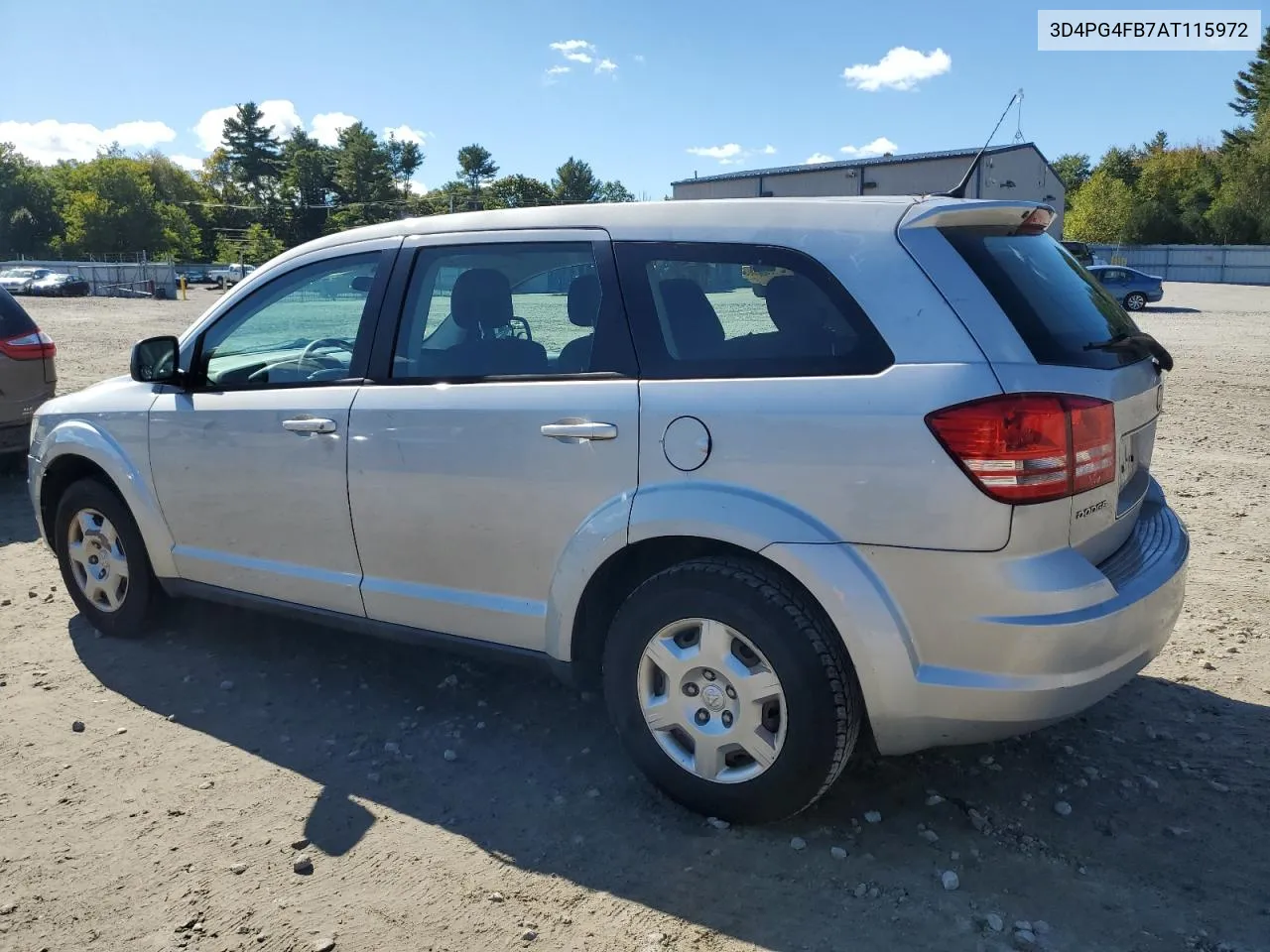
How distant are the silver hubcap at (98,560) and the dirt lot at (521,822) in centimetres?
30

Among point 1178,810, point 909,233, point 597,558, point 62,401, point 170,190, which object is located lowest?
point 1178,810

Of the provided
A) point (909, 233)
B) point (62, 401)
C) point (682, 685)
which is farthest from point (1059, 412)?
point (62, 401)

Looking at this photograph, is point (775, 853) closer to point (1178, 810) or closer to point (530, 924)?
point (530, 924)

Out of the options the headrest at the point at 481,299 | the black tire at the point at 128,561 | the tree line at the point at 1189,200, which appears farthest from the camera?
the tree line at the point at 1189,200

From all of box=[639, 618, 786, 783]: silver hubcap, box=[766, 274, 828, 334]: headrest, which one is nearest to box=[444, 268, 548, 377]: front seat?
box=[766, 274, 828, 334]: headrest

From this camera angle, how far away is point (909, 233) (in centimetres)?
287

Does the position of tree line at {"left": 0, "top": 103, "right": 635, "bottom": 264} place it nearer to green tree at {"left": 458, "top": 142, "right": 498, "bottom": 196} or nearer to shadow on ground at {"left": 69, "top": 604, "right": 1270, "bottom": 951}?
green tree at {"left": 458, "top": 142, "right": 498, "bottom": 196}

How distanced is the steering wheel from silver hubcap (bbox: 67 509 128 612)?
122cm

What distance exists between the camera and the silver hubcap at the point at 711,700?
2939 mm

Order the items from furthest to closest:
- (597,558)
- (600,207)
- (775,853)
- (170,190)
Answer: (170,190) → (600,207) → (597,558) → (775,853)

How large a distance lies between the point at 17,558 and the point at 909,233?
5.82m

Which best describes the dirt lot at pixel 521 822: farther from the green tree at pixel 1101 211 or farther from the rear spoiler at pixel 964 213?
the green tree at pixel 1101 211

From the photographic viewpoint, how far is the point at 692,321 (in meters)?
3.17

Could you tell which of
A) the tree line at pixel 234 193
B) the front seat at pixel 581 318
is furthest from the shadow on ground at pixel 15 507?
the tree line at pixel 234 193
